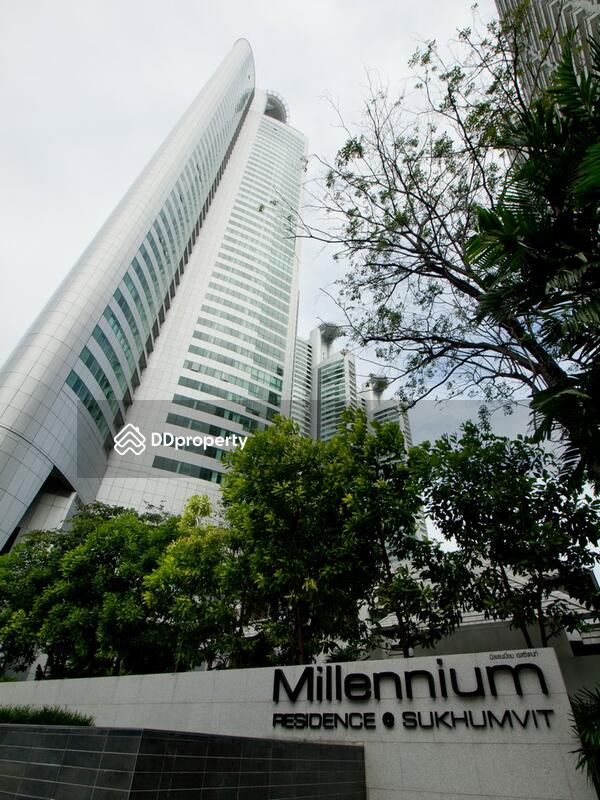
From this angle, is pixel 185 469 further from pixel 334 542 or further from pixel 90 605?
pixel 334 542

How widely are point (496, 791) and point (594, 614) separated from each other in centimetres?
407

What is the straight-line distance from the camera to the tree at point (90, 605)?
13.5 meters

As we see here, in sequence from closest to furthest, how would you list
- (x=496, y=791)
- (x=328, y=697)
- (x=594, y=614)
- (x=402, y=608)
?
(x=496, y=791)
(x=328, y=697)
(x=594, y=614)
(x=402, y=608)

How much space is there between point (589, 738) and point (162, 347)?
4462 centimetres

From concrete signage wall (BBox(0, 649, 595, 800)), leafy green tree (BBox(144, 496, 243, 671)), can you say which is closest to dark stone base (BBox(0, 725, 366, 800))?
concrete signage wall (BBox(0, 649, 595, 800))

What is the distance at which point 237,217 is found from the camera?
60031 millimetres

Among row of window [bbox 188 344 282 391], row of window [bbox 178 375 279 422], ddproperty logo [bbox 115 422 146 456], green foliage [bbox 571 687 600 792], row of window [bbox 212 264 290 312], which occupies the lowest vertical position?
green foliage [bbox 571 687 600 792]

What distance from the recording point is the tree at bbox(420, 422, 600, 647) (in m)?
8.77

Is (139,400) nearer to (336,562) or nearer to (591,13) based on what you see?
(336,562)

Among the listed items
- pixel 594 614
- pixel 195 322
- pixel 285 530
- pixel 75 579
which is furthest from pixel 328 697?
pixel 195 322

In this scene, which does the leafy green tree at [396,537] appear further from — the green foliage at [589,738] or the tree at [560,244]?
the tree at [560,244]

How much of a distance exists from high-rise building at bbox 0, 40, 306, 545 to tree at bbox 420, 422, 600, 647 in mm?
11946
